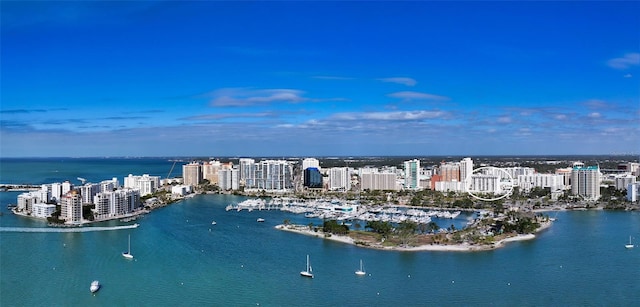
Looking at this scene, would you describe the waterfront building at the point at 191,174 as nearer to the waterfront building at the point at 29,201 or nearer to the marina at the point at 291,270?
the waterfront building at the point at 29,201

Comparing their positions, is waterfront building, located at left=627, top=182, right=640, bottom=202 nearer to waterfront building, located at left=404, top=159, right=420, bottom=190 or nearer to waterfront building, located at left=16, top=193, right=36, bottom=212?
waterfront building, located at left=404, top=159, right=420, bottom=190

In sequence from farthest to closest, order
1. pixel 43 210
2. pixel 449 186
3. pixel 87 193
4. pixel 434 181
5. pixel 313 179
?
pixel 313 179
pixel 434 181
pixel 449 186
pixel 87 193
pixel 43 210

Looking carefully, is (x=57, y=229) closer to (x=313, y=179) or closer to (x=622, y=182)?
(x=313, y=179)

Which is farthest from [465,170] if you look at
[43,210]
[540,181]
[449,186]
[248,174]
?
[43,210]

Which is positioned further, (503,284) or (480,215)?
(480,215)

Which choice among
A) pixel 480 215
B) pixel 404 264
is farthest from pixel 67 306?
pixel 480 215

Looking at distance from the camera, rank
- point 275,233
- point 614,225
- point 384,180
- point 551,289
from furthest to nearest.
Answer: point 384,180 < point 614,225 < point 275,233 < point 551,289

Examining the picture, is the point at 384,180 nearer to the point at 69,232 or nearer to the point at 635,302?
the point at 69,232
